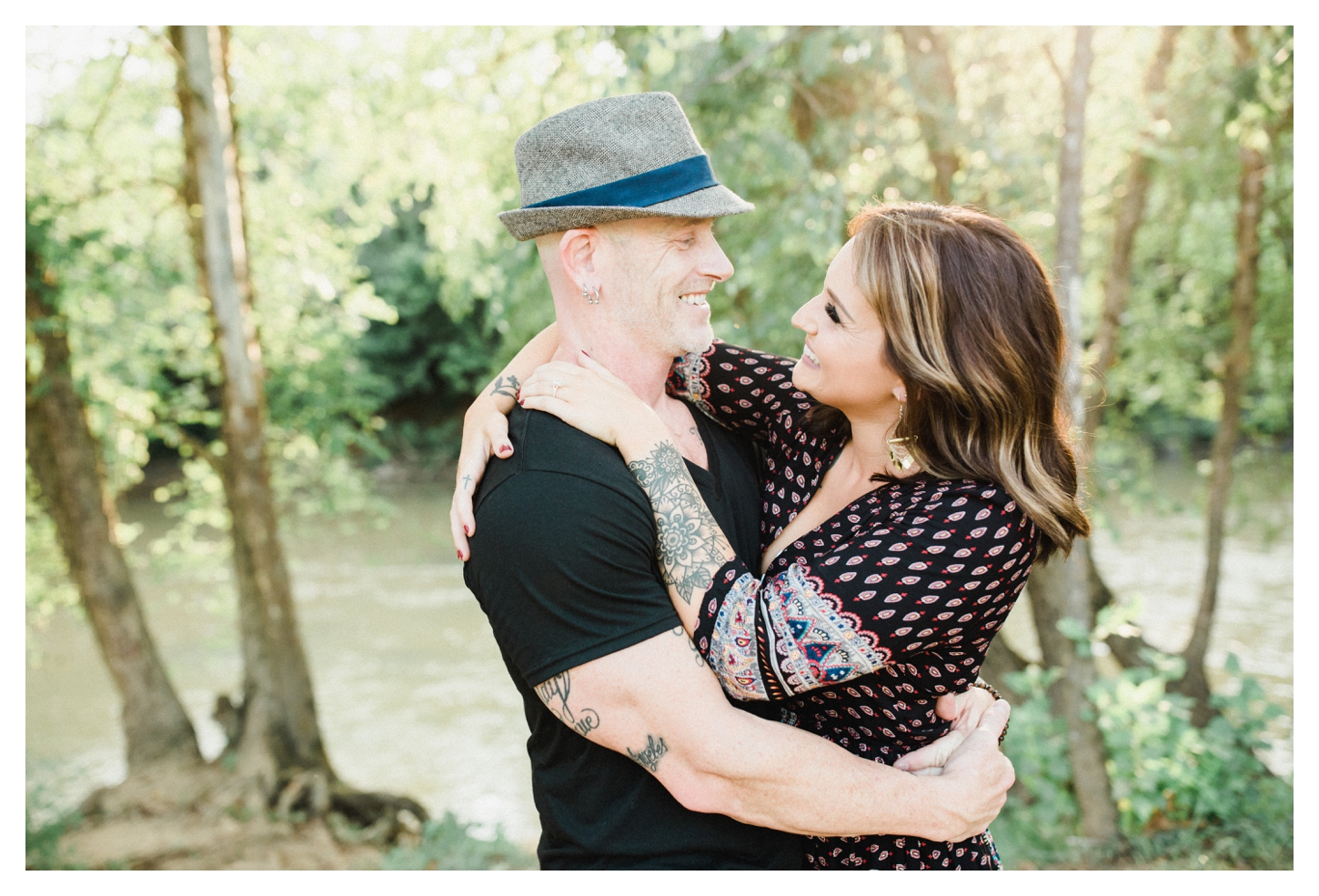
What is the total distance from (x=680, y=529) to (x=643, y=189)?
62 centimetres

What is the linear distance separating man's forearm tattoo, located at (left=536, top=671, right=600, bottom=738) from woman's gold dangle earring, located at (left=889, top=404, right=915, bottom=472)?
0.71 meters

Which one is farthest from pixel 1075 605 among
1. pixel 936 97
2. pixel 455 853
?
pixel 455 853

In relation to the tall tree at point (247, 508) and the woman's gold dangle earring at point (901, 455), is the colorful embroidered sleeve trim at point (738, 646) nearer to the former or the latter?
the woman's gold dangle earring at point (901, 455)

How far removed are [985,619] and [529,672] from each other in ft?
2.50

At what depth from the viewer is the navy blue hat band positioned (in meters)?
1.66

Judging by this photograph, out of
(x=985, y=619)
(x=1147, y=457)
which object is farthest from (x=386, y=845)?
(x=1147, y=457)

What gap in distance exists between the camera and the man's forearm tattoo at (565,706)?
146 centimetres

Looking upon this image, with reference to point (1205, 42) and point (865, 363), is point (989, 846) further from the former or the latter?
point (1205, 42)

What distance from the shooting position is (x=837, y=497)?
1.80m

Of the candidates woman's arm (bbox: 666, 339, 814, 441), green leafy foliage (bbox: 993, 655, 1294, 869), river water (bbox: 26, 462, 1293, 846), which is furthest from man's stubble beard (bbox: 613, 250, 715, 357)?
river water (bbox: 26, 462, 1293, 846)

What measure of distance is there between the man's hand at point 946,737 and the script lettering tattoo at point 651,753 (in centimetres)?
47

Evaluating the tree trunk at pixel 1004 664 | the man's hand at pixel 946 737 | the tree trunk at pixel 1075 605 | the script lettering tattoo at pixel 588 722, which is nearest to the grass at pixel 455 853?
the tree trunk at pixel 1004 664
